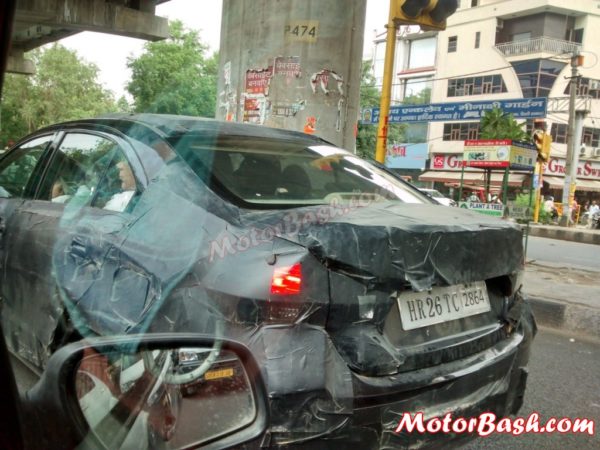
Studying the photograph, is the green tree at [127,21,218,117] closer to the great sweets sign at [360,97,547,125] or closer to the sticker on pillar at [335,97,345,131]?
the sticker on pillar at [335,97,345,131]

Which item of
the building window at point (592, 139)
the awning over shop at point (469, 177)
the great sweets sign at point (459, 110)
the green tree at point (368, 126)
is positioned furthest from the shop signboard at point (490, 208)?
the building window at point (592, 139)

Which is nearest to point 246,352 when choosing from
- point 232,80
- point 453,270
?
point 453,270

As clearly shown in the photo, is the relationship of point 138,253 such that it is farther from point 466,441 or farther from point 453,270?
point 466,441

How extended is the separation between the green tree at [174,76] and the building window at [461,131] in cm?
3436

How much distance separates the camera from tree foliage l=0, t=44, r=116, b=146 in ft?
8.63

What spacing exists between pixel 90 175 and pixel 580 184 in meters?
39.7

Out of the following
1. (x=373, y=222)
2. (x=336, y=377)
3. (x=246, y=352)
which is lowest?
(x=336, y=377)

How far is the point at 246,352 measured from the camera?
1.39 meters

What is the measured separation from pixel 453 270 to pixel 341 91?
5013mm

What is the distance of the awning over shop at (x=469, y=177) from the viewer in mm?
36656

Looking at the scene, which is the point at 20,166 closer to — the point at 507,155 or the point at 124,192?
the point at 124,192

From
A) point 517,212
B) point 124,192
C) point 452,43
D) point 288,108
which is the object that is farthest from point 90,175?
point 452,43

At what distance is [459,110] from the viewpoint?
17578 millimetres

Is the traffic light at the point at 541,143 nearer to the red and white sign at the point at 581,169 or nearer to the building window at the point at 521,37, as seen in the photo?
the red and white sign at the point at 581,169
